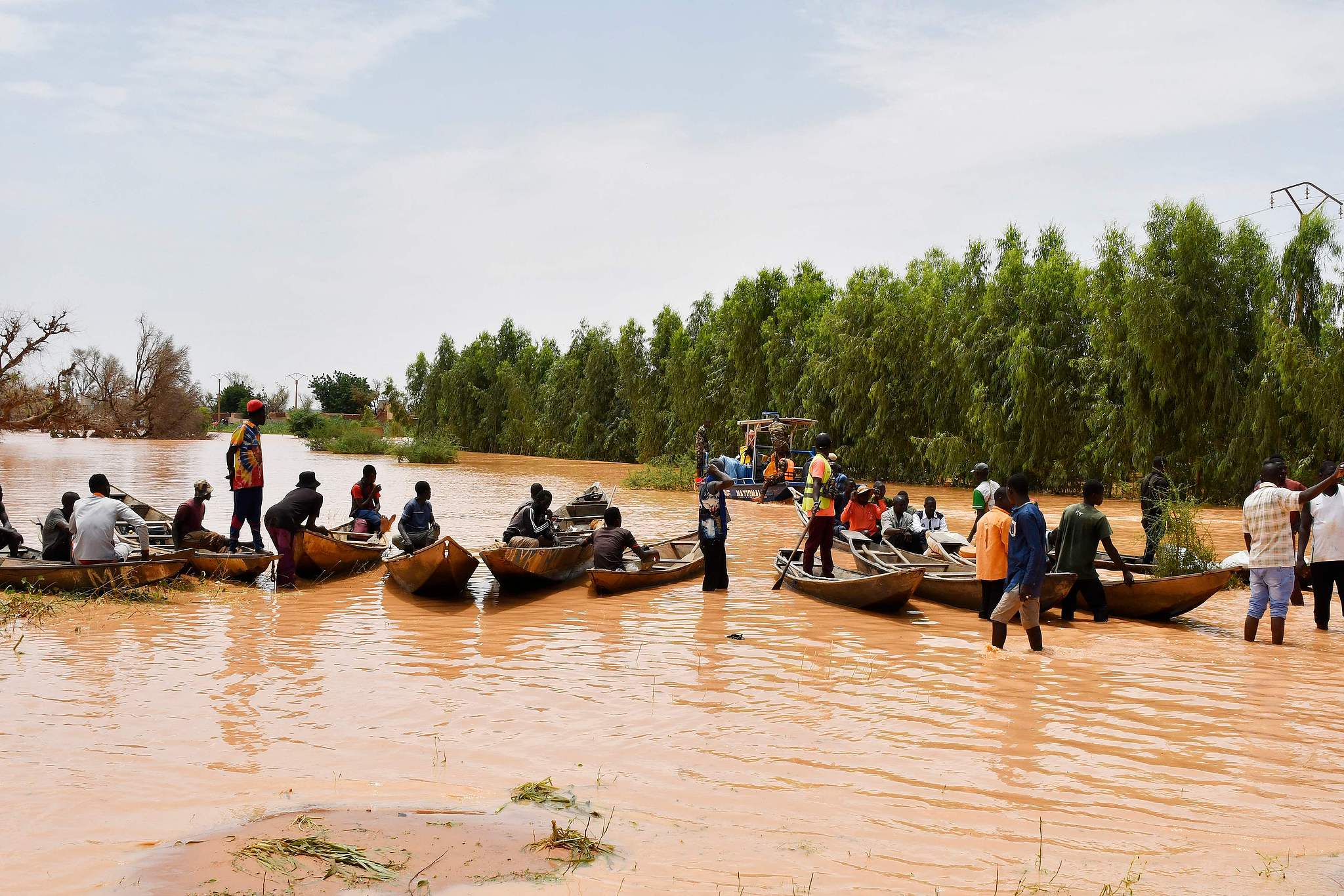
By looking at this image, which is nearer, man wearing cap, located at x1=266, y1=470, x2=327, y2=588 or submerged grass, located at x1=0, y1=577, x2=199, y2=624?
submerged grass, located at x1=0, y1=577, x2=199, y2=624

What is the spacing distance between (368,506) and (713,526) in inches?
228

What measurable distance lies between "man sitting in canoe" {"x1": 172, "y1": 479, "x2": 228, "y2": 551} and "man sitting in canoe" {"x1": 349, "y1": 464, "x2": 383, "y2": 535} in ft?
7.49

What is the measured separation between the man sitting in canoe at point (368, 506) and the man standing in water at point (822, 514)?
6440mm

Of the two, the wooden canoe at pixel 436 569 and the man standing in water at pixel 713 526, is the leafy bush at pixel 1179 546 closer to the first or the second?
the man standing in water at pixel 713 526

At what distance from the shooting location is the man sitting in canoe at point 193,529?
12.3 m

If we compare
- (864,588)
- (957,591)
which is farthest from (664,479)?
(864,588)

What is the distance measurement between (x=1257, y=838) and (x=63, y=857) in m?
5.45

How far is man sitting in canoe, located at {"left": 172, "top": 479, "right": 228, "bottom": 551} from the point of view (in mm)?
12273

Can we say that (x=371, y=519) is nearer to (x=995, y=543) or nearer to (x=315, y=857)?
(x=995, y=543)

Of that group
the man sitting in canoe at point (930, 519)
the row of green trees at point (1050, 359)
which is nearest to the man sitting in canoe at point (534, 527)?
the man sitting in canoe at point (930, 519)

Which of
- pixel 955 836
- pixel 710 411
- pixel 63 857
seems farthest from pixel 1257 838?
pixel 710 411

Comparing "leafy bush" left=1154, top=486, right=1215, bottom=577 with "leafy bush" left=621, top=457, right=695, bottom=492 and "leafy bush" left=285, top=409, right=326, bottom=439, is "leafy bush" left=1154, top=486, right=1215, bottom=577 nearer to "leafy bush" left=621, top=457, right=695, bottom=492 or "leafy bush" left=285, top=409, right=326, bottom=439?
"leafy bush" left=621, top=457, right=695, bottom=492

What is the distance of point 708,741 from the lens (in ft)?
20.5

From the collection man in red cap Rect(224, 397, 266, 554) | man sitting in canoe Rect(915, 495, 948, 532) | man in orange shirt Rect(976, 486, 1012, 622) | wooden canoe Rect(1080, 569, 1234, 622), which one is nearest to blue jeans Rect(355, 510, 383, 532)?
man in red cap Rect(224, 397, 266, 554)
